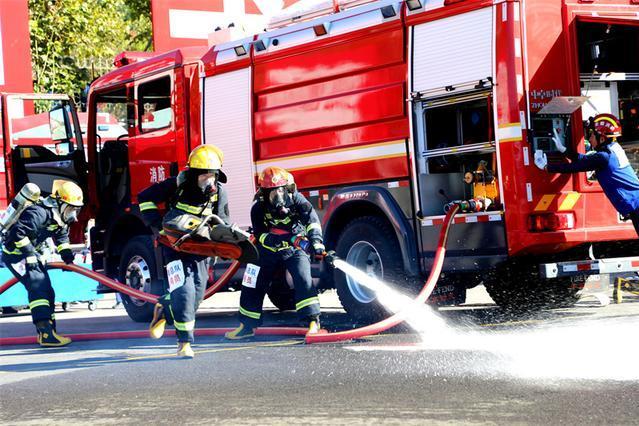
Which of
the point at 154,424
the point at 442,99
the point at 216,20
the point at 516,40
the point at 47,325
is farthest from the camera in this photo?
the point at 216,20

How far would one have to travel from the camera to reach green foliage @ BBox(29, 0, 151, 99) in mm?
26641

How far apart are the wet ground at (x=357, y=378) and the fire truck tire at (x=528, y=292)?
0.37 metres

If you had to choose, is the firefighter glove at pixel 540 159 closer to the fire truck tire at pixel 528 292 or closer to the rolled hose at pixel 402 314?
the rolled hose at pixel 402 314

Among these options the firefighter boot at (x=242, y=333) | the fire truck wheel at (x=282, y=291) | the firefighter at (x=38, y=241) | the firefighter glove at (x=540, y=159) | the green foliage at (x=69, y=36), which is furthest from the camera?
the green foliage at (x=69, y=36)

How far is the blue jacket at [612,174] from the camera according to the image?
8.99 metres

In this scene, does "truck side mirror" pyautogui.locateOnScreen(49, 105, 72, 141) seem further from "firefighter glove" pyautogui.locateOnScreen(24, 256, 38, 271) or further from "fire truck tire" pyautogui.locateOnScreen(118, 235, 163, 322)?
"firefighter glove" pyautogui.locateOnScreen(24, 256, 38, 271)

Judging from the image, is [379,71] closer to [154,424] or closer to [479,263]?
[479,263]

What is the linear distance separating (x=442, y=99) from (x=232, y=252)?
2.31 metres

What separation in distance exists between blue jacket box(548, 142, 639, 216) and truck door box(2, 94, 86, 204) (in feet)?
21.9

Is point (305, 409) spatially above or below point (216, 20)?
below

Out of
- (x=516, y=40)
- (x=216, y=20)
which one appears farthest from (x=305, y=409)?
(x=216, y=20)

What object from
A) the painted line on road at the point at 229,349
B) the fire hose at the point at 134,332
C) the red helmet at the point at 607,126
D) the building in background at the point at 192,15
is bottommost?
the painted line on road at the point at 229,349

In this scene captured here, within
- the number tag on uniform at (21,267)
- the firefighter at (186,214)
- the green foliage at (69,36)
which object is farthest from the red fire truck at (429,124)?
the green foliage at (69,36)

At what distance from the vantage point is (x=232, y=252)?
29.1 ft
